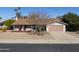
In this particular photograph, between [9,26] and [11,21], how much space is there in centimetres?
23

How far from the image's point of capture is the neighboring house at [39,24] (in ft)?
25.7

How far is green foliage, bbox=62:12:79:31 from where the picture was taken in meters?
7.71

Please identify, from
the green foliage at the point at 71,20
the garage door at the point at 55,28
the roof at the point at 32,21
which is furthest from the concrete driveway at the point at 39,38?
the roof at the point at 32,21

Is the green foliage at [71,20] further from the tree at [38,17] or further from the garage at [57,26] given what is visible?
the tree at [38,17]

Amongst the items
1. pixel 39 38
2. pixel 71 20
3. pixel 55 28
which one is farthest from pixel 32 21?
pixel 71 20

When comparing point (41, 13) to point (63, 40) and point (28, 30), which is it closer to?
point (28, 30)

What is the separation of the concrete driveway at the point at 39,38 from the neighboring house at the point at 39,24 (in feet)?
0.75

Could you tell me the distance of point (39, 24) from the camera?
7.80m

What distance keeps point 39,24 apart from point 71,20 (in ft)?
4.57

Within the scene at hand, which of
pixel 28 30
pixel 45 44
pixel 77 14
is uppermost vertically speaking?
pixel 77 14

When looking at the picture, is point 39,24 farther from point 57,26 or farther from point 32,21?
point 57,26

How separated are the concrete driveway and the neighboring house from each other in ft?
0.75
